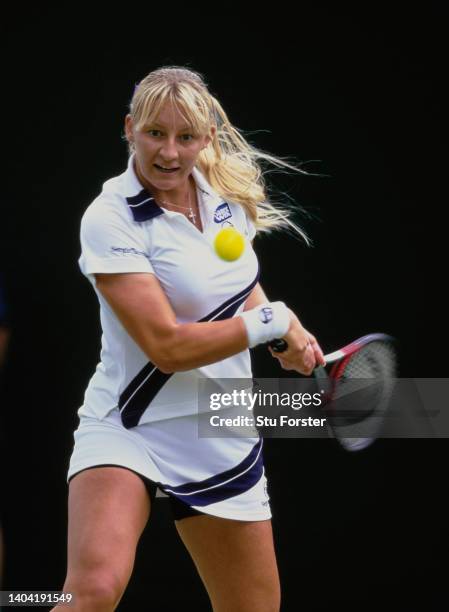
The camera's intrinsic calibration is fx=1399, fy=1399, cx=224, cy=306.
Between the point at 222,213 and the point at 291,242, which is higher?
the point at 291,242

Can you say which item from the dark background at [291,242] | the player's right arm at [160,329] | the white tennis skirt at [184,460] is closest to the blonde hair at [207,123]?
the player's right arm at [160,329]

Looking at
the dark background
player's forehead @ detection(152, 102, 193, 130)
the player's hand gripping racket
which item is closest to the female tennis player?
player's forehead @ detection(152, 102, 193, 130)

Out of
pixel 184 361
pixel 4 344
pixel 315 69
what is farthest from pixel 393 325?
pixel 184 361

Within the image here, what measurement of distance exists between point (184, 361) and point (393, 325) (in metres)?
1.77

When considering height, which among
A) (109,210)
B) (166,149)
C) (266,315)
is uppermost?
(166,149)

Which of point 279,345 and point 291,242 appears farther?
point 291,242

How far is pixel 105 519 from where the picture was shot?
3.29 metres

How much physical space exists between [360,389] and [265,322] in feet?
2.02

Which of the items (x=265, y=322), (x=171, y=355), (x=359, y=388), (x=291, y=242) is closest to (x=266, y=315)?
(x=265, y=322)

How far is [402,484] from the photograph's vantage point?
16.6 ft

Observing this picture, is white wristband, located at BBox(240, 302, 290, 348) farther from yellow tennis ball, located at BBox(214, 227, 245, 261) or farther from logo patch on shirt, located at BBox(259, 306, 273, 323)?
yellow tennis ball, located at BBox(214, 227, 245, 261)

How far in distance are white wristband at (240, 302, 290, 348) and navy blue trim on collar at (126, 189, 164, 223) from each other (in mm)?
334

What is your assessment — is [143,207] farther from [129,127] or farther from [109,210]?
[129,127]

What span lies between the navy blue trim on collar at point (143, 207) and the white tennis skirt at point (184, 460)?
50 cm
